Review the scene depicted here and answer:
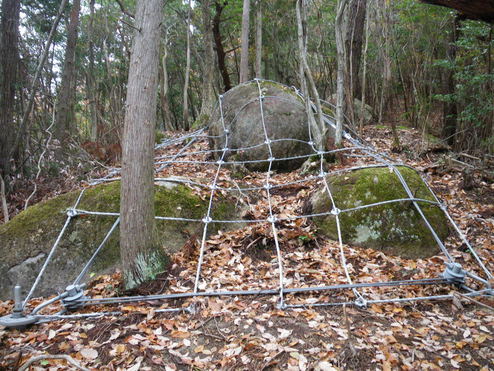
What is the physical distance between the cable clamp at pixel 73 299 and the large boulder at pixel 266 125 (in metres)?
2.92

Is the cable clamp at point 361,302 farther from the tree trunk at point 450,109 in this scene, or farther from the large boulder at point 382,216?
the tree trunk at point 450,109

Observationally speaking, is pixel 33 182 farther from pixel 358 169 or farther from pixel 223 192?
pixel 358 169

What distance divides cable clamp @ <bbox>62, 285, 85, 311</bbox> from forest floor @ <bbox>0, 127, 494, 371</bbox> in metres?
0.10

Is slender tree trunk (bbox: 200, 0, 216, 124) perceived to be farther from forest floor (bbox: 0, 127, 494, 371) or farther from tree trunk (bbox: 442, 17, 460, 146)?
forest floor (bbox: 0, 127, 494, 371)

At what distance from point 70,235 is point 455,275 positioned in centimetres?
318

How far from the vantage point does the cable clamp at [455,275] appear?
233 cm

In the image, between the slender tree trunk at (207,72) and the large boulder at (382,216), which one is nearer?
the large boulder at (382,216)

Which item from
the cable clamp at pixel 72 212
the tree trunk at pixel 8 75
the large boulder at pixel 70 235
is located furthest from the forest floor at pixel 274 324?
the tree trunk at pixel 8 75

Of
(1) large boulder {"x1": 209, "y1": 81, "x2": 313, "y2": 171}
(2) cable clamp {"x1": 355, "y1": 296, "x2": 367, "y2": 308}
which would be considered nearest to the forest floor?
(2) cable clamp {"x1": 355, "y1": 296, "x2": 367, "y2": 308}

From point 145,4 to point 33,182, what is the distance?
351cm

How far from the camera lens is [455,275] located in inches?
91.3

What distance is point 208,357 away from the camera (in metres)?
1.88

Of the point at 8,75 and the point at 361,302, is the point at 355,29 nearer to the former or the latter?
the point at 8,75

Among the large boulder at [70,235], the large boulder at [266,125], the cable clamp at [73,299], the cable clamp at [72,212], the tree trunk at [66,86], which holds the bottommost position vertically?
the cable clamp at [73,299]
